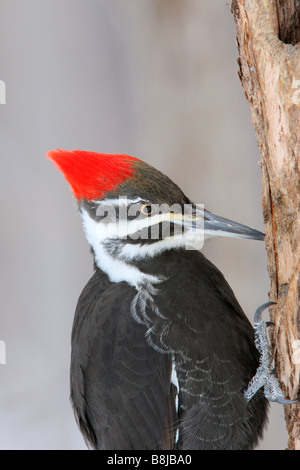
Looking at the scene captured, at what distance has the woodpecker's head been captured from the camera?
184 cm

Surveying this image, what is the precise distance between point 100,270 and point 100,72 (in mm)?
1339

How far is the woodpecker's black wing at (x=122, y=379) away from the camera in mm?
1862

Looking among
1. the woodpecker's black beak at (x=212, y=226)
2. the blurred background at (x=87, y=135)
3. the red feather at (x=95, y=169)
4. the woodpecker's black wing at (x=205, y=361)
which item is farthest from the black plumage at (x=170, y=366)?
the blurred background at (x=87, y=135)

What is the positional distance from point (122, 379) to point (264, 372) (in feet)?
1.38

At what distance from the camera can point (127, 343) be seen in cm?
187

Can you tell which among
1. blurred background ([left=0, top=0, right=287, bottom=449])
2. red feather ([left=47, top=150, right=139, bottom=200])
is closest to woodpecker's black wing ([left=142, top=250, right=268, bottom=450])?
red feather ([left=47, top=150, right=139, bottom=200])

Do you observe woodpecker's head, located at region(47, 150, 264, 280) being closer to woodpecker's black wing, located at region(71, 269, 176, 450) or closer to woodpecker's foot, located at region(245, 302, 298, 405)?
woodpecker's black wing, located at region(71, 269, 176, 450)

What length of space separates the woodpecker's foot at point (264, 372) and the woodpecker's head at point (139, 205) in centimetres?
28

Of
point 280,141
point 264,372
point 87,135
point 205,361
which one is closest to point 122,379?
point 205,361

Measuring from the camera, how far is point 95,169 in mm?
1839

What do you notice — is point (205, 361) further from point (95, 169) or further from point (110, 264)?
point (95, 169)

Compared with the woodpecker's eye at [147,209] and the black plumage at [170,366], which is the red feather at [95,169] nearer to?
the woodpecker's eye at [147,209]

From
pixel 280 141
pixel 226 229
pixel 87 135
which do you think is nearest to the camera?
pixel 280 141

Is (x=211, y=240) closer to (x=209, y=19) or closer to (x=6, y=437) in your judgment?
(x=209, y=19)
